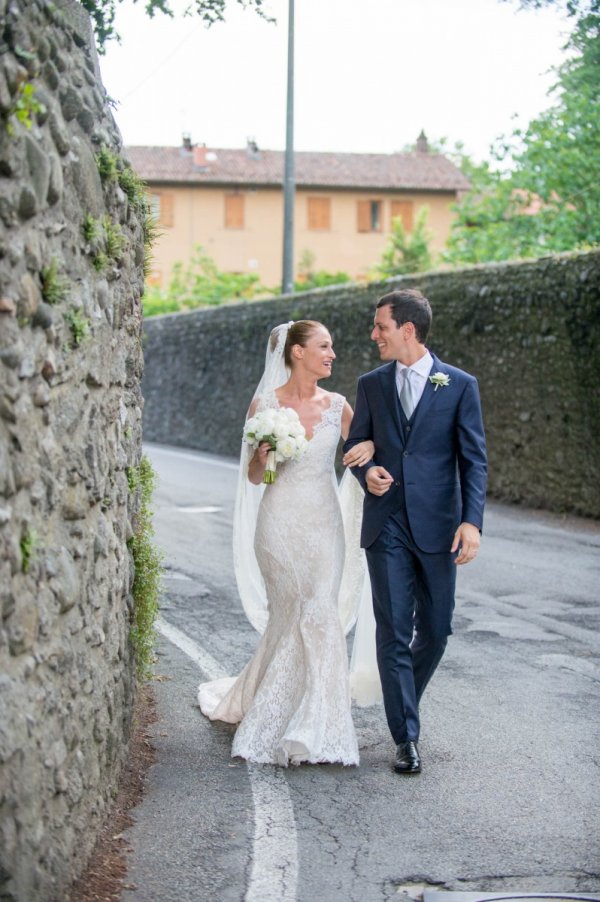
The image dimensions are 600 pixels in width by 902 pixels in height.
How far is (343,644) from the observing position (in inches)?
246

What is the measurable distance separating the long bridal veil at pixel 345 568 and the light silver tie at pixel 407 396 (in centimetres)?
58

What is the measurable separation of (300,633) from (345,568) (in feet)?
2.42

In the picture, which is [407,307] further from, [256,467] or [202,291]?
[202,291]

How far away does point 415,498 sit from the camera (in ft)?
19.8

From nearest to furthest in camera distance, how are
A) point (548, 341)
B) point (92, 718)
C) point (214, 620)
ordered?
point (92, 718)
point (214, 620)
point (548, 341)

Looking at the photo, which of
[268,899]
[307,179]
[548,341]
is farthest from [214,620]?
[307,179]

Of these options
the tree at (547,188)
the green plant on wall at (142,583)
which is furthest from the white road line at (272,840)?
the tree at (547,188)

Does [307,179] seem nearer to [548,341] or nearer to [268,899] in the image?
[548,341]

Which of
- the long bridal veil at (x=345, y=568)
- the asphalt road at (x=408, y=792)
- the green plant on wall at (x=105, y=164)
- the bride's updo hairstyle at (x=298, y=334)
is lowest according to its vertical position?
the asphalt road at (x=408, y=792)

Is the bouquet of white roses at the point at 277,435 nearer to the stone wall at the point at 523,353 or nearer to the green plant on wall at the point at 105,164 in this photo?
the green plant on wall at the point at 105,164

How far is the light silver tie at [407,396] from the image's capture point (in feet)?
20.3

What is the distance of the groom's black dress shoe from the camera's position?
5715 millimetres

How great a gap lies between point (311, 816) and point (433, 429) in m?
1.94

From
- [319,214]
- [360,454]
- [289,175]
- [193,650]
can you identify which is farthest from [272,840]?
[319,214]
